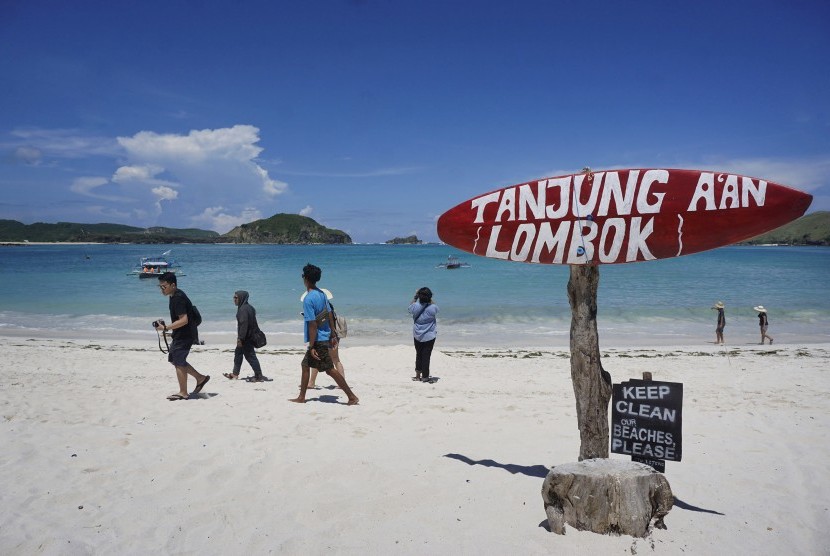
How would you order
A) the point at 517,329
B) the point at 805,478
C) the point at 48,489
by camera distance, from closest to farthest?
the point at 48,489 → the point at 805,478 → the point at 517,329

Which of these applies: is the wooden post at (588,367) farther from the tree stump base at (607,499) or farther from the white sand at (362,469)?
the white sand at (362,469)

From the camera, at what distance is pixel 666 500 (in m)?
3.48

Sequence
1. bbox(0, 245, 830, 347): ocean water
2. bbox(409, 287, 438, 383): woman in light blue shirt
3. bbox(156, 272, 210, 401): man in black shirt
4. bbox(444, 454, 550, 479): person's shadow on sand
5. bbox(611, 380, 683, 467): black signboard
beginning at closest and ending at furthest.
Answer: bbox(611, 380, 683, 467): black signboard
bbox(444, 454, 550, 479): person's shadow on sand
bbox(156, 272, 210, 401): man in black shirt
bbox(409, 287, 438, 383): woman in light blue shirt
bbox(0, 245, 830, 347): ocean water

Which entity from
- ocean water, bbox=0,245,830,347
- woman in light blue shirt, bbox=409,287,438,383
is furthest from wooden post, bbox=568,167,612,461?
ocean water, bbox=0,245,830,347

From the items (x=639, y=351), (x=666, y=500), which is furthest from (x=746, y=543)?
(x=639, y=351)

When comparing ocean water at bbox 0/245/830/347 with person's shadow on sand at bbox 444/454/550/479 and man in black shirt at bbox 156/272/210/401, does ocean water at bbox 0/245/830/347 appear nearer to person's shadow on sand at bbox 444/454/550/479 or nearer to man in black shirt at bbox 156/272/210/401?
man in black shirt at bbox 156/272/210/401

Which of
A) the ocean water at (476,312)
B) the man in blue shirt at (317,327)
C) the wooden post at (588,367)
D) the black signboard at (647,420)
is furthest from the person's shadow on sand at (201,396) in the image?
the ocean water at (476,312)

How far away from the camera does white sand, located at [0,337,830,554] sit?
3.58m

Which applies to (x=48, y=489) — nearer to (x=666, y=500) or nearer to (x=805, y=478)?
(x=666, y=500)

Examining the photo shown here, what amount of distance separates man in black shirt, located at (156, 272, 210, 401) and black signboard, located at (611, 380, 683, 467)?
5778 mm

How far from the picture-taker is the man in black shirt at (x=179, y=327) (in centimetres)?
701

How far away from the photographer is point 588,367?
3971 mm

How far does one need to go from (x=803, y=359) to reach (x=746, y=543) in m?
10.4

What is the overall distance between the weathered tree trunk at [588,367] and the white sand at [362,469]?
75 centimetres
